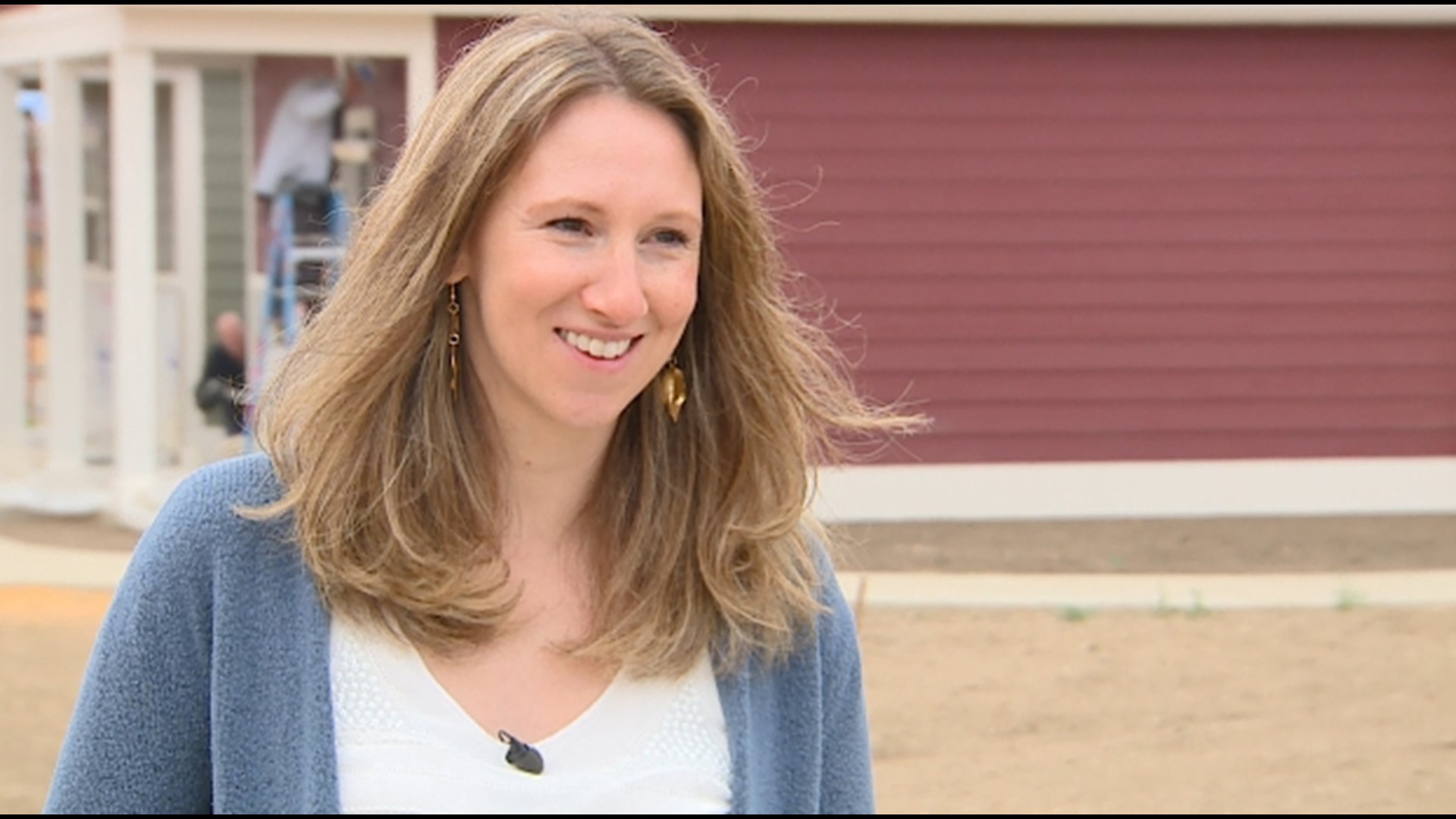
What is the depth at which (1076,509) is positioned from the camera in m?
12.1

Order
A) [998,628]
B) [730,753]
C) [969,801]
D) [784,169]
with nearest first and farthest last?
1. [730,753]
2. [969,801]
3. [998,628]
4. [784,169]

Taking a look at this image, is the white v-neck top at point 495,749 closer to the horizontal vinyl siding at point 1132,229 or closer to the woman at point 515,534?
the woman at point 515,534

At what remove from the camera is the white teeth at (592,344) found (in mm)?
1988

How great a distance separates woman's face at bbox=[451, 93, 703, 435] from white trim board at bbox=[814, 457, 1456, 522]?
31.9ft

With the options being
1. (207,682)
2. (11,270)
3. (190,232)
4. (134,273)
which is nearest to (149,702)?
(207,682)

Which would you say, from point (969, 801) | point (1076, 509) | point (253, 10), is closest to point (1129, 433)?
point (1076, 509)

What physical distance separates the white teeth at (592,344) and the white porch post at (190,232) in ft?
34.3

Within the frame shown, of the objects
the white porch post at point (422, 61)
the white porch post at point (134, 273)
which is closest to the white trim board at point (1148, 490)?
the white porch post at point (422, 61)

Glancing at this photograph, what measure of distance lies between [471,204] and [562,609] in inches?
16.7

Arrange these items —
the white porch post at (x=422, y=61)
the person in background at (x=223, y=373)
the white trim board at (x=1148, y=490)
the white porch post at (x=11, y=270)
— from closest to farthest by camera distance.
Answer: the white porch post at (x=422, y=61)
the person in background at (x=223, y=373)
the white trim board at (x=1148, y=490)
the white porch post at (x=11, y=270)

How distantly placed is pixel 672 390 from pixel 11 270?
36.1 ft

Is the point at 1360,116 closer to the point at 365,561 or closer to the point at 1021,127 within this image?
the point at 1021,127

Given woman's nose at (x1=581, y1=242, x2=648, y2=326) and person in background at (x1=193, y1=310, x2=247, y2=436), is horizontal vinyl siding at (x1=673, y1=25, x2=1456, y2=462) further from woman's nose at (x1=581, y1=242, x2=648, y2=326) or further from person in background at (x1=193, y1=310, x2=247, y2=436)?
woman's nose at (x1=581, y1=242, x2=648, y2=326)

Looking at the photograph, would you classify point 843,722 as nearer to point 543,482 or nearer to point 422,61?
point 543,482
